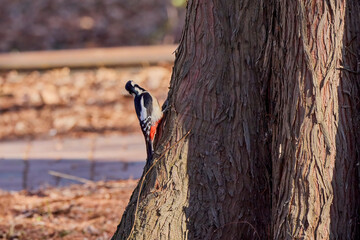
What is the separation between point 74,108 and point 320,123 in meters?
5.87

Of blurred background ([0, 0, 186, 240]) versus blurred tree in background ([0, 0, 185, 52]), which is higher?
blurred tree in background ([0, 0, 185, 52])

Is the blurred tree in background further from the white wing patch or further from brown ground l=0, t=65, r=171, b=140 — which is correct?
the white wing patch

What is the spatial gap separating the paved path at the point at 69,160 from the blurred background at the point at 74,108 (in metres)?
0.01

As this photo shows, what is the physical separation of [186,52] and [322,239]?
1202 millimetres

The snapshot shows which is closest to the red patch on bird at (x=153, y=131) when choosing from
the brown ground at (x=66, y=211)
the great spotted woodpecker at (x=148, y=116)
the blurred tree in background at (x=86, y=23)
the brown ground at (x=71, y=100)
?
the great spotted woodpecker at (x=148, y=116)

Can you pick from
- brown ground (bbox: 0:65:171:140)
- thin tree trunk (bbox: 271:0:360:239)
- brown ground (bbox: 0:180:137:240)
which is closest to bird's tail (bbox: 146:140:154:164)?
thin tree trunk (bbox: 271:0:360:239)

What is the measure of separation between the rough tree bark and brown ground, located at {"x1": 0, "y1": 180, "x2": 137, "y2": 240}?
1255 millimetres

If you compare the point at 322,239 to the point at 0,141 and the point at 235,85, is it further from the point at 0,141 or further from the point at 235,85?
the point at 0,141

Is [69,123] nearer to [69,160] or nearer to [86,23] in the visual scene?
[69,160]

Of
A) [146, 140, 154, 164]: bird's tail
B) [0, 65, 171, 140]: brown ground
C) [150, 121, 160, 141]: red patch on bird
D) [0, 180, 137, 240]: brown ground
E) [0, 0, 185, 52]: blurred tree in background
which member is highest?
[0, 0, 185, 52]: blurred tree in background

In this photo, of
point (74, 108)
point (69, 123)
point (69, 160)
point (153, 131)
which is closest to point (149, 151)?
point (153, 131)

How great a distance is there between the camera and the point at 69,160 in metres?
6.66

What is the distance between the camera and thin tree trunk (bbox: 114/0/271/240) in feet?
11.2

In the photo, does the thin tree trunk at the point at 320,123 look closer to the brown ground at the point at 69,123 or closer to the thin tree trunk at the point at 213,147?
the thin tree trunk at the point at 213,147
